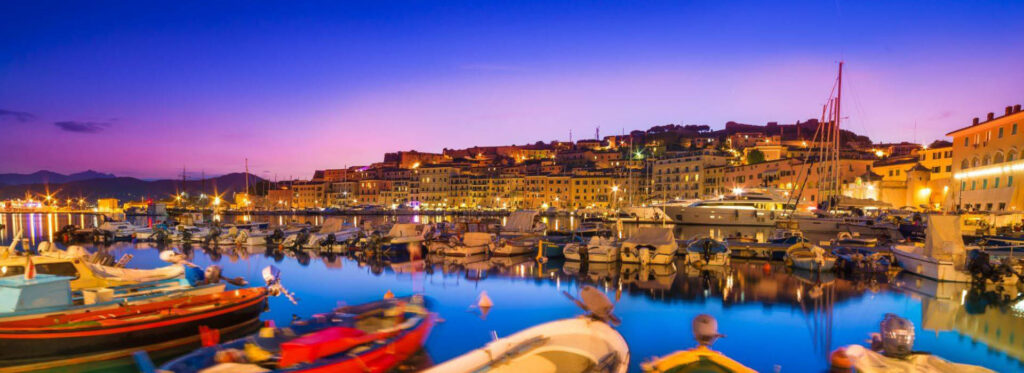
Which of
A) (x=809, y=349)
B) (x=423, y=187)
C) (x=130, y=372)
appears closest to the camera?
(x=130, y=372)

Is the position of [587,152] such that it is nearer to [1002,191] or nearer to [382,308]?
[1002,191]

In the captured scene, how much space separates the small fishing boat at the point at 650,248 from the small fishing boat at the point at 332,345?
12.6 meters

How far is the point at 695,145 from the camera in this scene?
128125mm

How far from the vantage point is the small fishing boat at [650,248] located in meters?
19.7

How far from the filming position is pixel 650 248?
20297 mm

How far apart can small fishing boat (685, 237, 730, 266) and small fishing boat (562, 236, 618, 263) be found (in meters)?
2.75

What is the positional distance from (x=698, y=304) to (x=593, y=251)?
7.48 metres

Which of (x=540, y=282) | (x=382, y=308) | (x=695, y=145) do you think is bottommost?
(x=540, y=282)

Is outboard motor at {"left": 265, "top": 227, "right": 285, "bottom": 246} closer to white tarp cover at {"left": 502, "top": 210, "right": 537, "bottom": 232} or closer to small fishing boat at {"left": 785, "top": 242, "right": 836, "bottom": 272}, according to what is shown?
white tarp cover at {"left": 502, "top": 210, "right": 537, "bottom": 232}

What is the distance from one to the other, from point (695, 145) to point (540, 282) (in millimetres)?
119127

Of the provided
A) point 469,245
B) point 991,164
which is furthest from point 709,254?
point 991,164

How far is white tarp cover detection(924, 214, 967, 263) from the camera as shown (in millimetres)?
16234

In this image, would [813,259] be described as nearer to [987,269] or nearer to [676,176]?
[987,269]

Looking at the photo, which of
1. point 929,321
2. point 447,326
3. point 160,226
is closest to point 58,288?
point 447,326
